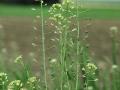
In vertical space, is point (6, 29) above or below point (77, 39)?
below

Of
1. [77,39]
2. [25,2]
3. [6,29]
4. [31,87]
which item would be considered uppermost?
→ [77,39]

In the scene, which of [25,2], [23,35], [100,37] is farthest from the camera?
[25,2]

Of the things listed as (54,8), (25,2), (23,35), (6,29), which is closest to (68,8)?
(54,8)

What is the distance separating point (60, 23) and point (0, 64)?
4.90ft

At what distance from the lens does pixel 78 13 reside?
2314 millimetres

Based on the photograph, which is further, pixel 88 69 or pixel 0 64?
pixel 0 64

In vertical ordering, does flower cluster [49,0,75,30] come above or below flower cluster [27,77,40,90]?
above

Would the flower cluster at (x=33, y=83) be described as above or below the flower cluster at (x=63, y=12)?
below

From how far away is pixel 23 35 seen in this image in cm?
1241

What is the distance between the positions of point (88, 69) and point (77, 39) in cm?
15

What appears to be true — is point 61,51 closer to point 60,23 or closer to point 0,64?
point 60,23

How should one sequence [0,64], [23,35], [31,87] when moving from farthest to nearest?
[23,35]
[0,64]
[31,87]

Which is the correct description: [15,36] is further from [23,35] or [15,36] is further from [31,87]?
[31,87]

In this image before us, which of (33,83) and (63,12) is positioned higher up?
(63,12)
